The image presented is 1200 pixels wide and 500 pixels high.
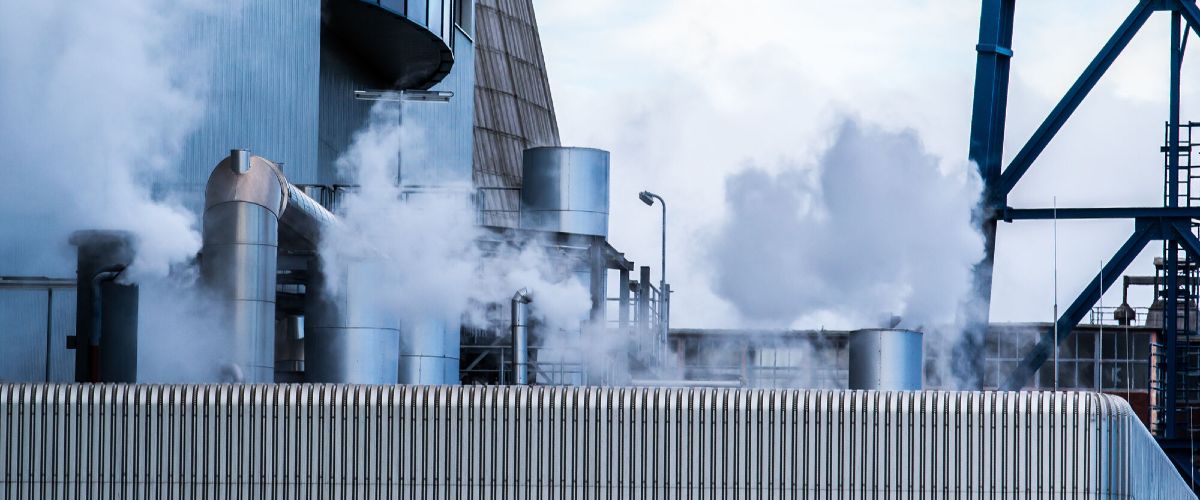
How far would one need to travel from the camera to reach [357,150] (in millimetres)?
39125

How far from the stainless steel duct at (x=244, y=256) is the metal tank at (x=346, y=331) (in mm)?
4912

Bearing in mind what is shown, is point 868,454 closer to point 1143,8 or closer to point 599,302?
point 599,302

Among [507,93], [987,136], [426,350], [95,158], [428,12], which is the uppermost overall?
[507,93]

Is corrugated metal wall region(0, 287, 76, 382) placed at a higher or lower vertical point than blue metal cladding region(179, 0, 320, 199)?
lower

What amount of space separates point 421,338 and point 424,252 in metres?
1.58

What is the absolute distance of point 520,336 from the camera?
34.8 meters

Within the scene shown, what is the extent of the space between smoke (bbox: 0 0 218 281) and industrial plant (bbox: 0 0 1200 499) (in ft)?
0.31

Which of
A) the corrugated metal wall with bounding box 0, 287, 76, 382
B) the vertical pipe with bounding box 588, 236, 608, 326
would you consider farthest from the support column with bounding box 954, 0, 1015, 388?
the corrugated metal wall with bounding box 0, 287, 76, 382

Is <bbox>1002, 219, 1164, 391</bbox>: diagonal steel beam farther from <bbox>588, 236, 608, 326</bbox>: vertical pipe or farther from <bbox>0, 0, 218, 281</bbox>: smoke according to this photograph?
<bbox>0, 0, 218, 281</bbox>: smoke

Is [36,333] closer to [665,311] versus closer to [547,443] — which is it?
[547,443]

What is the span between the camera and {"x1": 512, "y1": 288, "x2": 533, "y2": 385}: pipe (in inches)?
1364

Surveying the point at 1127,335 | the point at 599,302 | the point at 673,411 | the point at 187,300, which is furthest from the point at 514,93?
the point at 673,411

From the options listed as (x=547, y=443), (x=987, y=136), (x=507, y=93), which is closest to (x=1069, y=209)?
(x=987, y=136)

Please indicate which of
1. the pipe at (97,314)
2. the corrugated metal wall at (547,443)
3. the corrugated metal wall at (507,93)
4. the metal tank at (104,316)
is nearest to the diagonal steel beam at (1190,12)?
the corrugated metal wall at (547,443)
